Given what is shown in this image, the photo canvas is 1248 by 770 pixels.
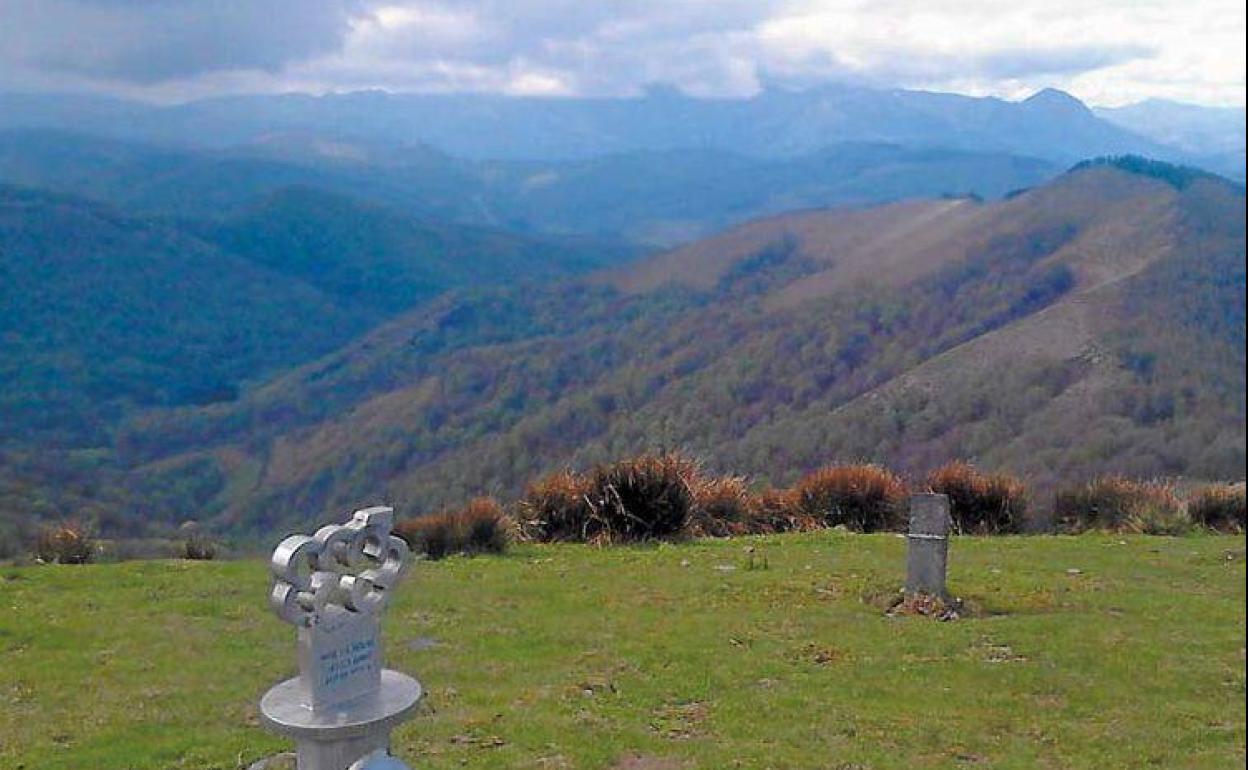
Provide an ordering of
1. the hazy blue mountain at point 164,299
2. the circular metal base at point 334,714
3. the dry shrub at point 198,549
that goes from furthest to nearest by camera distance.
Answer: the hazy blue mountain at point 164,299 < the dry shrub at point 198,549 < the circular metal base at point 334,714

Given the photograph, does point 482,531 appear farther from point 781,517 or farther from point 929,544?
point 929,544

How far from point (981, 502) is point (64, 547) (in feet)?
35.9

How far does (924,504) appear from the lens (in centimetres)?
975

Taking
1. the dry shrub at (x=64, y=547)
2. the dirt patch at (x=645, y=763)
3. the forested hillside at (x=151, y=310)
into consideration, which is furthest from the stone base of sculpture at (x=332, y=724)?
the forested hillside at (x=151, y=310)

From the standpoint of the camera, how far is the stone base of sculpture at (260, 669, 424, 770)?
4664 mm

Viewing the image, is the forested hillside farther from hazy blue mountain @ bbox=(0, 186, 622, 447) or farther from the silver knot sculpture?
the silver knot sculpture

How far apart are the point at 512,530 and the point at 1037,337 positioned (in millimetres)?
43298

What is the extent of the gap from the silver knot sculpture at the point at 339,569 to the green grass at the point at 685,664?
172 cm

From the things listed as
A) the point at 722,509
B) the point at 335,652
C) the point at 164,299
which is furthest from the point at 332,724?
the point at 164,299

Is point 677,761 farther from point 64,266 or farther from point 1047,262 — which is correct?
point 64,266

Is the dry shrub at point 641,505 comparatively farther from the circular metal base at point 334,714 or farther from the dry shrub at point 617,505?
the circular metal base at point 334,714

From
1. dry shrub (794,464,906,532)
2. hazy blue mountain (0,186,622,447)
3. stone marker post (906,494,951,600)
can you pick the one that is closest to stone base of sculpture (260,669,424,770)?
stone marker post (906,494,951,600)

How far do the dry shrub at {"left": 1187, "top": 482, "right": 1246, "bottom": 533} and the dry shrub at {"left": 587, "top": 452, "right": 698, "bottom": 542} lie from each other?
665 cm

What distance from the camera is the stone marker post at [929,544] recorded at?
379 inches
